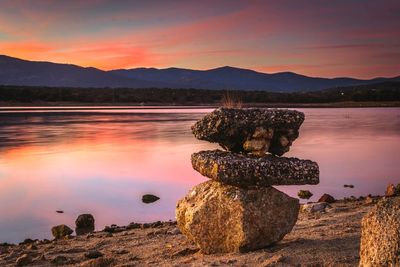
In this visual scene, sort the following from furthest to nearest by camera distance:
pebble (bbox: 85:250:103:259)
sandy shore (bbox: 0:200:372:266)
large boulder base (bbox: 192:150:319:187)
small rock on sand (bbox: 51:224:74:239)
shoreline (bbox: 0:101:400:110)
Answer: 1. shoreline (bbox: 0:101:400:110)
2. small rock on sand (bbox: 51:224:74:239)
3. pebble (bbox: 85:250:103:259)
4. large boulder base (bbox: 192:150:319:187)
5. sandy shore (bbox: 0:200:372:266)

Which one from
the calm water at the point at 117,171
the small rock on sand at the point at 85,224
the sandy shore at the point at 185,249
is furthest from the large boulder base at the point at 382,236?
the calm water at the point at 117,171

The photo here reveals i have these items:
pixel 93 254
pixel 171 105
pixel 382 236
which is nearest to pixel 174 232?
pixel 93 254

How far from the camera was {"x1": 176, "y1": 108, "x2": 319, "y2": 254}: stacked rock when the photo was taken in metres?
8.22

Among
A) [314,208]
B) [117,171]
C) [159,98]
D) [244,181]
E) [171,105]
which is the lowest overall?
[171,105]

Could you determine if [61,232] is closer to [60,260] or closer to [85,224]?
[85,224]

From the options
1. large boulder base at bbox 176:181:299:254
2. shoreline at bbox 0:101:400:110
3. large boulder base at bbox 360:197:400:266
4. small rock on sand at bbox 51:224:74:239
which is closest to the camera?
large boulder base at bbox 360:197:400:266

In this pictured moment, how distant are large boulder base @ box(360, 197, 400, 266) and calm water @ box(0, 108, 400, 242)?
909 centimetres

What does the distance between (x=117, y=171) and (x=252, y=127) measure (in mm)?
16488

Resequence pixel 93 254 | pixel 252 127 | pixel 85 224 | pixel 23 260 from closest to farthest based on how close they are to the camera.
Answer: pixel 252 127 → pixel 23 260 → pixel 93 254 → pixel 85 224

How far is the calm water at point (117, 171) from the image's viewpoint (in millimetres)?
15383

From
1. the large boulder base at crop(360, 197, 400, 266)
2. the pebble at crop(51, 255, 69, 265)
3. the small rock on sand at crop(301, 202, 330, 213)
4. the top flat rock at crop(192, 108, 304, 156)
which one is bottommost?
the pebble at crop(51, 255, 69, 265)

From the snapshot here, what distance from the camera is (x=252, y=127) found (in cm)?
863

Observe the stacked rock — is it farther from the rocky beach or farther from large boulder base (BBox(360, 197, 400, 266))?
large boulder base (BBox(360, 197, 400, 266))

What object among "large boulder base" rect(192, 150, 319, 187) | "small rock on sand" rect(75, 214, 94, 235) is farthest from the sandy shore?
"large boulder base" rect(192, 150, 319, 187)
